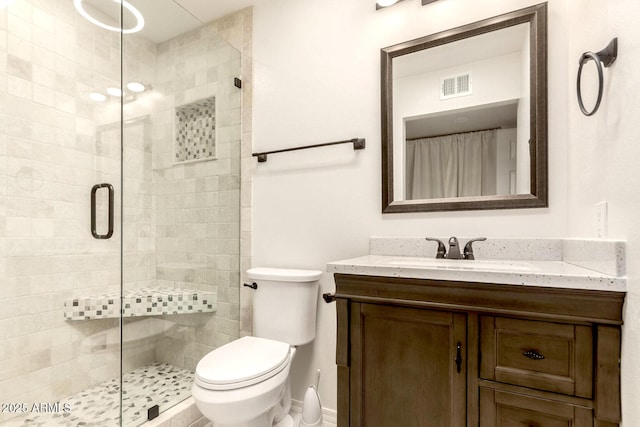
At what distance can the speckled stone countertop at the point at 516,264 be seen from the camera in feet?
2.98

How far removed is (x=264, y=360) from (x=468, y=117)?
4.90 feet

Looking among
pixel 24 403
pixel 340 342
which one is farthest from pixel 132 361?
pixel 340 342

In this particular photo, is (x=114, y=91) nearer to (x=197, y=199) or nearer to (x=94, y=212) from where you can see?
(x=94, y=212)

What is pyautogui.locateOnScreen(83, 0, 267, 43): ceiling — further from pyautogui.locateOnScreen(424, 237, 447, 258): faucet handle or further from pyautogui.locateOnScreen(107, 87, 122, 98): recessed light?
pyautogui.locateOnScreen(424, 237, 447, 258): faucet handle

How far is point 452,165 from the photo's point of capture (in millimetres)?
1570

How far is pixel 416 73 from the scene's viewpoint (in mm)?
1661

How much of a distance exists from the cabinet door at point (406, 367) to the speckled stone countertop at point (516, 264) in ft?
0.49

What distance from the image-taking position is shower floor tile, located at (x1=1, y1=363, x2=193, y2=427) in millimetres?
1664

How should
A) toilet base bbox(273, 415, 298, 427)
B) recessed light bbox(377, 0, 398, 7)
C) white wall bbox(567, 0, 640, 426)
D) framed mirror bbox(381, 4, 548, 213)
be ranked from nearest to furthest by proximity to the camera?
white wall bbox(567, 0, 640, 426) → framed mirror bbox(381, 4, 548, 213) → recessed light bbox(377, 0, 398, 7) → toilet base bbox(273, 415, 298, 427)

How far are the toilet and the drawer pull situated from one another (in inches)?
38.3

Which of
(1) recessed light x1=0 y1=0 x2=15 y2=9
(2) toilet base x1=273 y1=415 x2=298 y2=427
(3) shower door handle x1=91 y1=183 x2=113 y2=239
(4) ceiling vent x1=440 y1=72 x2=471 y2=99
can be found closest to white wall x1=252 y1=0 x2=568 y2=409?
(2) toilet base x1=273 y1=415 x2=298 y2=427

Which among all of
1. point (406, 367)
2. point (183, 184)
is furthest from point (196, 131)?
point (406, 367)

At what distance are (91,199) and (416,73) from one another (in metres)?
2.17

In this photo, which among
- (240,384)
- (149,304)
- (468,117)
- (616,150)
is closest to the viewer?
(616,150)
